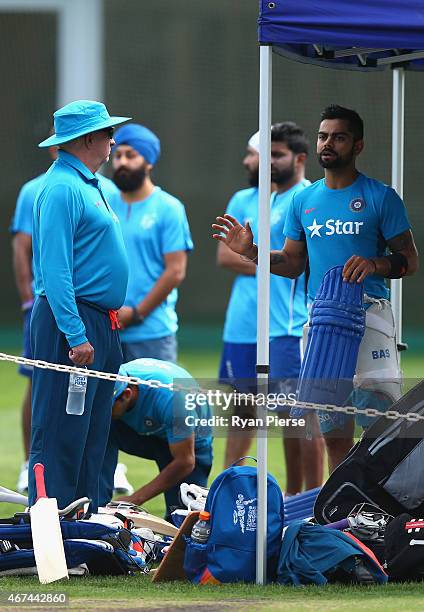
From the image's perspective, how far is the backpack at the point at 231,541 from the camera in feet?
17.1

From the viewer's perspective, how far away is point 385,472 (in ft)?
18.4

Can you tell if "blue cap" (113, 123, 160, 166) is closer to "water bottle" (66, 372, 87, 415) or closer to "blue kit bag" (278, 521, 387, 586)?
"water bottle" (66, 372, 87, 415)

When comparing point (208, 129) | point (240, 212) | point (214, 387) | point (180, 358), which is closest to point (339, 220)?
point (214, 387)

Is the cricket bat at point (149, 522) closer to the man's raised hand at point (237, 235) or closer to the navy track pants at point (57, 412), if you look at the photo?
the navy track pants at point (57, 412)

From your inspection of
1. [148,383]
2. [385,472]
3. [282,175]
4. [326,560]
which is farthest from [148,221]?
[326,560]

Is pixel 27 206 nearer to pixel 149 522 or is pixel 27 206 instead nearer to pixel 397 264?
pixel 149 522

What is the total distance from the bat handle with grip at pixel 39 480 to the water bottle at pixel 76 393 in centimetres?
31

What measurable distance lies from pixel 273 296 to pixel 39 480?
269 cm

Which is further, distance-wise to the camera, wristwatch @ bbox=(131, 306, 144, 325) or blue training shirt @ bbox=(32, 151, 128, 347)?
wristwatch @ bbox=(131, 306, 144, 325)

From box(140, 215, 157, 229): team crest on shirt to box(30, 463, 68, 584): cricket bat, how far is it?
3110 mm

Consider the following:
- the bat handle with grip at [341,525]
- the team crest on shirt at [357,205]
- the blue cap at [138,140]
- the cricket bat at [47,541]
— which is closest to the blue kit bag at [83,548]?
the cricket bat at [47,541]

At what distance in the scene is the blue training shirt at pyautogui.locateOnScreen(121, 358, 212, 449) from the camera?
260 inches

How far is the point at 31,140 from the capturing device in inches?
725

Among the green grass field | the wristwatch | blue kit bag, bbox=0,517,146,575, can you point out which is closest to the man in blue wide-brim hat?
blue kit bag, bbox=0,517,146,575
